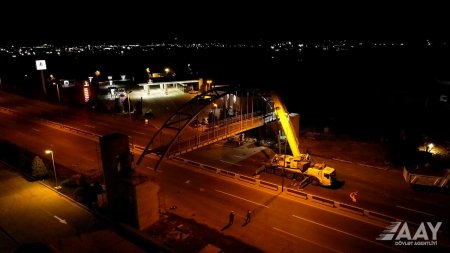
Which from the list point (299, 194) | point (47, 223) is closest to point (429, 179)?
point (299, 194)

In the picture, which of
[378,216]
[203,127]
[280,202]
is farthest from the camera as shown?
[203,127]

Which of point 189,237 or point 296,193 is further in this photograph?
point 296,193

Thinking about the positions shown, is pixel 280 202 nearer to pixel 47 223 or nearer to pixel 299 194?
pixel 299 194

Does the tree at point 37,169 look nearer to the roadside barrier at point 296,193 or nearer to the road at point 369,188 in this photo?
the road at point 369,188

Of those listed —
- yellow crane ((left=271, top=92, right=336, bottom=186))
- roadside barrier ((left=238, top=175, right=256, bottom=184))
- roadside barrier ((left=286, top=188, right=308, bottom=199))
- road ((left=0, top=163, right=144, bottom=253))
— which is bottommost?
roadside barrier ((left=286, top=188, right=308, bottom=199))

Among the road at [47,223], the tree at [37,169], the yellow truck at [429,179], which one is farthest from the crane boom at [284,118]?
the tree at [37,169]

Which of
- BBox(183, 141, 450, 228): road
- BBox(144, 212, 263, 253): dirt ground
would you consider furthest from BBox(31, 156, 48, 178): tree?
BBox(183, 141, 450, 228): road

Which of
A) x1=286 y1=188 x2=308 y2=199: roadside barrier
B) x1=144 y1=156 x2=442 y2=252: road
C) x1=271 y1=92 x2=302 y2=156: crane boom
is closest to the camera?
x1=144 y1=156 x2=442 y2=252: road

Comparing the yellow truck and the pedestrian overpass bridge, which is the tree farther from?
the yellow truck

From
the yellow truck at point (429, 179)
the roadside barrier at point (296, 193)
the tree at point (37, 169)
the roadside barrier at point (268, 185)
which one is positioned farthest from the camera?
the roadside barrier at point (268, 185)

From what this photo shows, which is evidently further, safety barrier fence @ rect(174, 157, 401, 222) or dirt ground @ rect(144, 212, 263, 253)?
safety barrier fence @ rect(174, 157, 401, 222)

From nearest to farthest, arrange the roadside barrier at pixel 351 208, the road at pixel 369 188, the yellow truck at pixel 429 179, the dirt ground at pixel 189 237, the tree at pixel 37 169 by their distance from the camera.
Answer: the dirt ground at pixel 189 237 < the roadside barrier at pixel 351 208 < the road at pixel 369 188 < the tree at pixel 37 169 < the yellow truck at pixel 429 179

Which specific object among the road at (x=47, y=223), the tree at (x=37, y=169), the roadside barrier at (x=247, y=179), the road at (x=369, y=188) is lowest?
the road at (x=369, y=188)

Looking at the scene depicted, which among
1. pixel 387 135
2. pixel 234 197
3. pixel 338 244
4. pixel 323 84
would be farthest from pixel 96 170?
pixel 323 84
